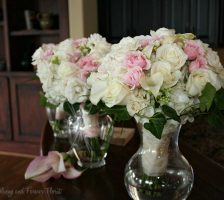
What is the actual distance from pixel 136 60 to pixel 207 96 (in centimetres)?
16

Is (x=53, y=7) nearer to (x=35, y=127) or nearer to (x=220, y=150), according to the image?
(x=35, y=127)

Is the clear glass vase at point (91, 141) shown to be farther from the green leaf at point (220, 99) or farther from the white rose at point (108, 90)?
the green leaf at point (220, 99)

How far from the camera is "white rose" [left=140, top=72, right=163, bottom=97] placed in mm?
640

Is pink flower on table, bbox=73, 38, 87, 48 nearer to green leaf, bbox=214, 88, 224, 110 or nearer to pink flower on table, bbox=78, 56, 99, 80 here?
pink flower on table, bbox=78, 56, 99, 80

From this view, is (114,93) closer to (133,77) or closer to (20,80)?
(133,77)

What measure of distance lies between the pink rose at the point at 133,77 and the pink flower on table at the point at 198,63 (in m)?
0.11

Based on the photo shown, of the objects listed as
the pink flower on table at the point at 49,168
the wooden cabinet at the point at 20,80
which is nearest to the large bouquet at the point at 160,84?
the pink flower on table at the point at 49,168

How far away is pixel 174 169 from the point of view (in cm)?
77

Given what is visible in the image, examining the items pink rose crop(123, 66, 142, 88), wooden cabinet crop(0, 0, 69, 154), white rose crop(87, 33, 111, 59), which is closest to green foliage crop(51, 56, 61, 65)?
white rose crop(87, 33, 111, 59)

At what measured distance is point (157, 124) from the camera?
0.66 meters

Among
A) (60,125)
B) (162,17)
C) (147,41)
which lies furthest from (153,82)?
(162,17)

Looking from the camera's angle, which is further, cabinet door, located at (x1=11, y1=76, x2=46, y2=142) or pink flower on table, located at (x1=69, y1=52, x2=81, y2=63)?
cabinet door, located at (x1=11, y1=76, x2=46, y2=142)

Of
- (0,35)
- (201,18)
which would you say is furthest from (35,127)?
(201,18)

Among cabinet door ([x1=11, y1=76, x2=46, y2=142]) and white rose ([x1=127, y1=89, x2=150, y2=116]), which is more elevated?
white rose ([x1=127, y1=89, x2=150, y2=116])
